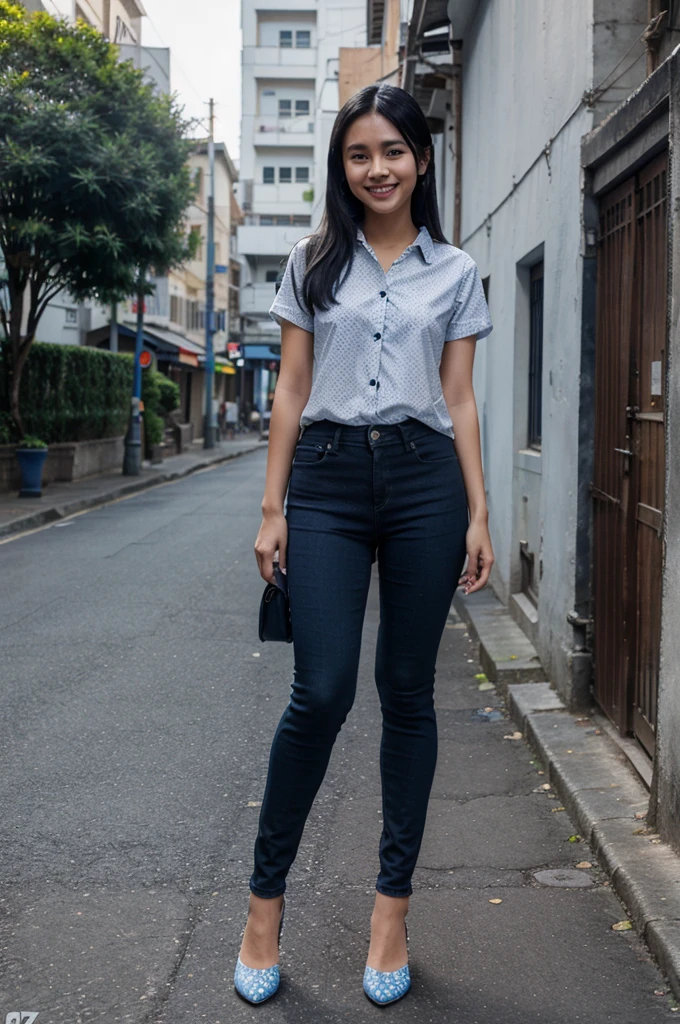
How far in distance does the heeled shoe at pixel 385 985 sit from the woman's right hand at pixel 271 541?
0.97m

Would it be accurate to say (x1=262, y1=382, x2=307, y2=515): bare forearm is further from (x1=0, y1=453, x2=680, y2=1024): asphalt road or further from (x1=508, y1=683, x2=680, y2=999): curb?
(x1=508, y1=683, x2=680, y2=999): curb

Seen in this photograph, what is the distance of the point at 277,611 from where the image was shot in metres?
2.96

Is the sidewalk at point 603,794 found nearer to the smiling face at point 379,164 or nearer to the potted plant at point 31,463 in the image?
the smiling face at point 379,164

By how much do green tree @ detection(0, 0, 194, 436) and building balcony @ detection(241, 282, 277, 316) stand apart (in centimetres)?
5115

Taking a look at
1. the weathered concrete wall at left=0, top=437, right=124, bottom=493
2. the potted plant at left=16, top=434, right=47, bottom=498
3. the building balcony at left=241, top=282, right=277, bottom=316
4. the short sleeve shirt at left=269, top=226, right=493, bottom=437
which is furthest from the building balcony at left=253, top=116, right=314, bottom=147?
the short sleeve shirt at left=269, top=226, right=493, bottom=437

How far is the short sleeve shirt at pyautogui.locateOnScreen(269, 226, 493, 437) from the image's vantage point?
116 inches

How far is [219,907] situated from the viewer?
3.55 metres

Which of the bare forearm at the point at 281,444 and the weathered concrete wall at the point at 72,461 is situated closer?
the bare forearm at the point at 281,444

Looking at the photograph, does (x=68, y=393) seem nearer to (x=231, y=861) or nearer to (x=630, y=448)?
(x=630, y=448)

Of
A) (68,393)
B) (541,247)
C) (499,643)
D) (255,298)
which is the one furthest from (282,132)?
(499,643)

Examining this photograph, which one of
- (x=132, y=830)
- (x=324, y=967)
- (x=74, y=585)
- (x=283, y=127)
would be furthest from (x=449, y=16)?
(x=283, y=127)

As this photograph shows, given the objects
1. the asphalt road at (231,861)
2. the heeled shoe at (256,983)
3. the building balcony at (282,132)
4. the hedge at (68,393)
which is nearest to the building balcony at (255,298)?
the building balcony at (282,132)

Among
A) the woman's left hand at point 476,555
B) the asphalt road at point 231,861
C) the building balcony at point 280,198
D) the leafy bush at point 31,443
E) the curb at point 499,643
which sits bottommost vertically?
the asphalt road at point 231,861

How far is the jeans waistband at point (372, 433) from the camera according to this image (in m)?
2.93
